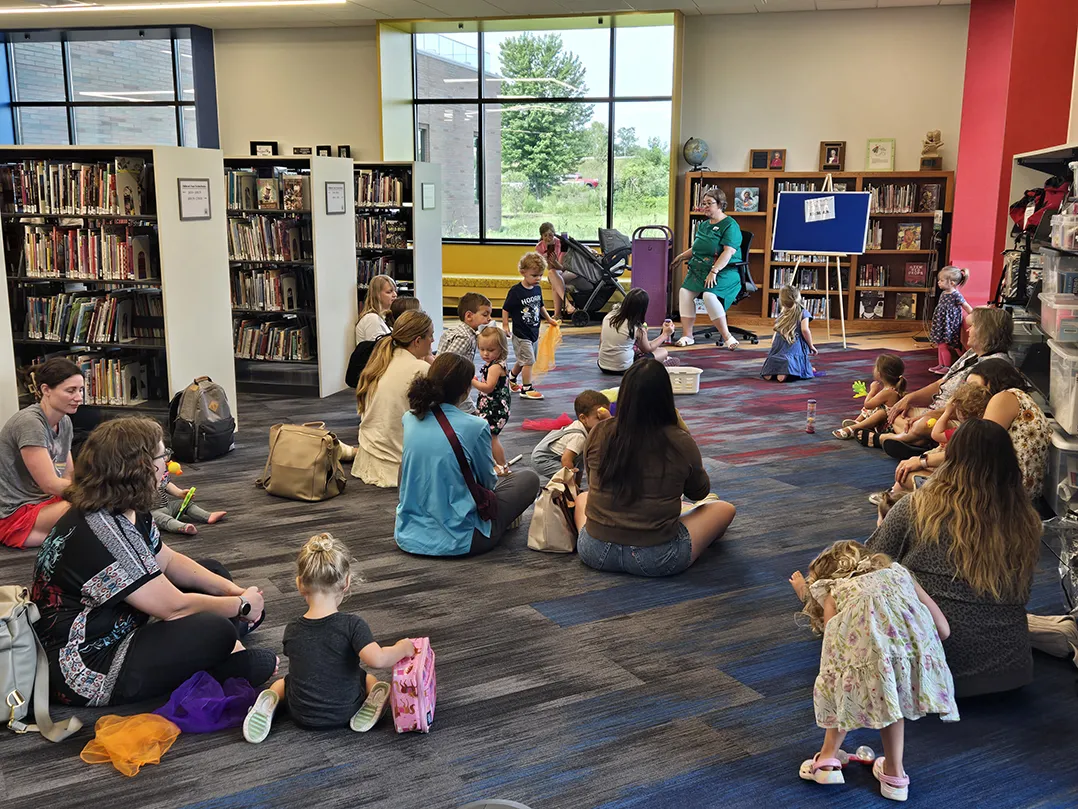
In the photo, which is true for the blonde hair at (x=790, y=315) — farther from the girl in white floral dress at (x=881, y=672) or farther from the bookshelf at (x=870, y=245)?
the girl in white floral dress at (x=881, y=672)

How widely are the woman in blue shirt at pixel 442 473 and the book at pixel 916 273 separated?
8921mm

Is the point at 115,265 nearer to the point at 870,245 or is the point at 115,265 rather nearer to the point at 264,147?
the point at 264,147

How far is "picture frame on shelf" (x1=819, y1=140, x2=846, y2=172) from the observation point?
12055mm

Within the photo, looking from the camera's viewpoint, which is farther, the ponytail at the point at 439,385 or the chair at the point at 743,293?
the chair at the point at 743,293

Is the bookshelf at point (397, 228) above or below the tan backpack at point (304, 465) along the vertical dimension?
above

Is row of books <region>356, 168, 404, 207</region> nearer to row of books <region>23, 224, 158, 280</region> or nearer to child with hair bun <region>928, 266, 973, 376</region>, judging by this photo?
row of books <region>23, 224, 158, 280</region>

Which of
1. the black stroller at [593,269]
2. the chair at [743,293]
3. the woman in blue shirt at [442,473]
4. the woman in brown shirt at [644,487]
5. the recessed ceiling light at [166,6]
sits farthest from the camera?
the black stroller at [593,269]

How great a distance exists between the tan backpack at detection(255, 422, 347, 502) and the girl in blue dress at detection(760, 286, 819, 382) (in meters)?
4.56

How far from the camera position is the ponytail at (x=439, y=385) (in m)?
4.47

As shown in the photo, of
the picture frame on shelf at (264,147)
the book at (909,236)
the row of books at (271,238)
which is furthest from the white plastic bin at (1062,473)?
the picture frame on shelf at (264,147)

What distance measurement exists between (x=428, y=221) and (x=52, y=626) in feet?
22.7

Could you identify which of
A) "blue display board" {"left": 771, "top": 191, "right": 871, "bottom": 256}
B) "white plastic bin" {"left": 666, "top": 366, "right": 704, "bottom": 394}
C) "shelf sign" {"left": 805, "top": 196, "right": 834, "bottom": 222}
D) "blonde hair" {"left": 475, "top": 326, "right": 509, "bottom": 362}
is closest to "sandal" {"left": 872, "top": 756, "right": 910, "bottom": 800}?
"blonde hair" {"left": 475, "top": 326, "right": 509, "bottom": 362}

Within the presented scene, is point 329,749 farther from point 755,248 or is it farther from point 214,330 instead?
point 755,248

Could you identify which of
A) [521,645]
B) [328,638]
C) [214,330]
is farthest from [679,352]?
[328,638]
